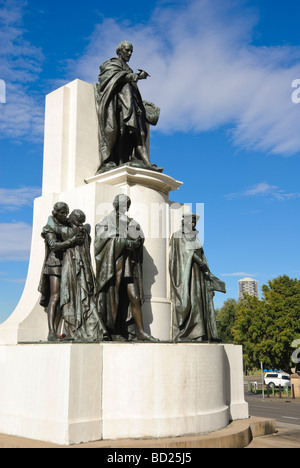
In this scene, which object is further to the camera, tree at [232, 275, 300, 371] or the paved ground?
tree at [232, 275, 300, 371]

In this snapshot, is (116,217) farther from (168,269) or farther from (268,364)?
(268,364)

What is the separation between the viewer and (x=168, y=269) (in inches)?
372

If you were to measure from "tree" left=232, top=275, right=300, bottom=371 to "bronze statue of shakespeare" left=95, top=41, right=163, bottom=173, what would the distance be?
25577mm

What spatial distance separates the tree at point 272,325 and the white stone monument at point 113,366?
24.7 metres

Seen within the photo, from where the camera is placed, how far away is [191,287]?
9.08 m

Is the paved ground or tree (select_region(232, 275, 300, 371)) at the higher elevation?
tree (select_region(232, 275, 300, 371))

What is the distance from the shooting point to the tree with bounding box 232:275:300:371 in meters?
33.0

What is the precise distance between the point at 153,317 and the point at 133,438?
2439mm

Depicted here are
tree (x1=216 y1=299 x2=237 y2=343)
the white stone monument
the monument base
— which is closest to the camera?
the monument base

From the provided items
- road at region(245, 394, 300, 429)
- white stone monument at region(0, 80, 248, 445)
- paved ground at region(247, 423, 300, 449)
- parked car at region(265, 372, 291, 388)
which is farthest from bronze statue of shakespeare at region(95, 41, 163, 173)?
parked car at region(265, 372, 291, 388)

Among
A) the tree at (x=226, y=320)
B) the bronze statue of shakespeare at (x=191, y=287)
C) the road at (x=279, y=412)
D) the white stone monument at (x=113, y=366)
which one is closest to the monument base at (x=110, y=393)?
the white stone monument at (x=113, y=366)

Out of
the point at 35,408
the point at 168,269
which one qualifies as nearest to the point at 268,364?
the point at 168,269

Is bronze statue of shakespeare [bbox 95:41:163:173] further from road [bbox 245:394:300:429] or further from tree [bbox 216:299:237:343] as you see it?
tree [bbox 216:299:237:343]

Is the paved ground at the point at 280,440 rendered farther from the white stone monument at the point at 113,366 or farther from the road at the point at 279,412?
the road at the point at 279,412
